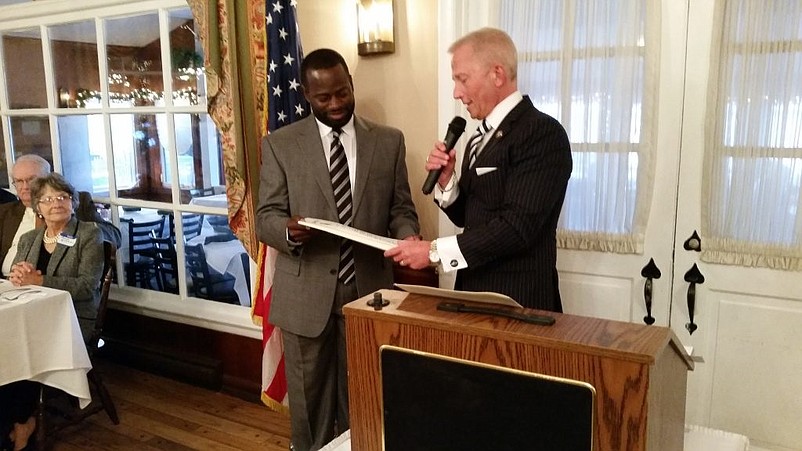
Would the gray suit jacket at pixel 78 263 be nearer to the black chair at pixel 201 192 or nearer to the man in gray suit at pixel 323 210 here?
the black chair at pixel 201 192

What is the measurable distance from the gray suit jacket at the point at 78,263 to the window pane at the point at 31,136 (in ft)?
3.52

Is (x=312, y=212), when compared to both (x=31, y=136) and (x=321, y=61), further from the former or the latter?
(x=31, y=136)

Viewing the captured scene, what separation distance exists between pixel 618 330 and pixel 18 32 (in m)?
4.11

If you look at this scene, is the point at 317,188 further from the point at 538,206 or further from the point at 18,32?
the point at 18,32

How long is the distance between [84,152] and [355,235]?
280 centimetres

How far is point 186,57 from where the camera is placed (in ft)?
10.2

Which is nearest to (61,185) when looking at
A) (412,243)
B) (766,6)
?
(412,243)

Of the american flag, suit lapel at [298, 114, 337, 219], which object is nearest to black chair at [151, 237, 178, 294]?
the american flag

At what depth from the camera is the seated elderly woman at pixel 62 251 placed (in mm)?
2754

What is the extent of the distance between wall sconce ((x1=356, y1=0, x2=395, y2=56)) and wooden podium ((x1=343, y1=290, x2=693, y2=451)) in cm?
156

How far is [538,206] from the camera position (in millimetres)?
1406

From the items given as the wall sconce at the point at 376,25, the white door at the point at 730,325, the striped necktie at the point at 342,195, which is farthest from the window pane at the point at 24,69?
the white door at the point at 730,325

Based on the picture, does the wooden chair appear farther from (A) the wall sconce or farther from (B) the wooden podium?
(B) the wooden podium

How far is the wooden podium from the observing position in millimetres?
856
